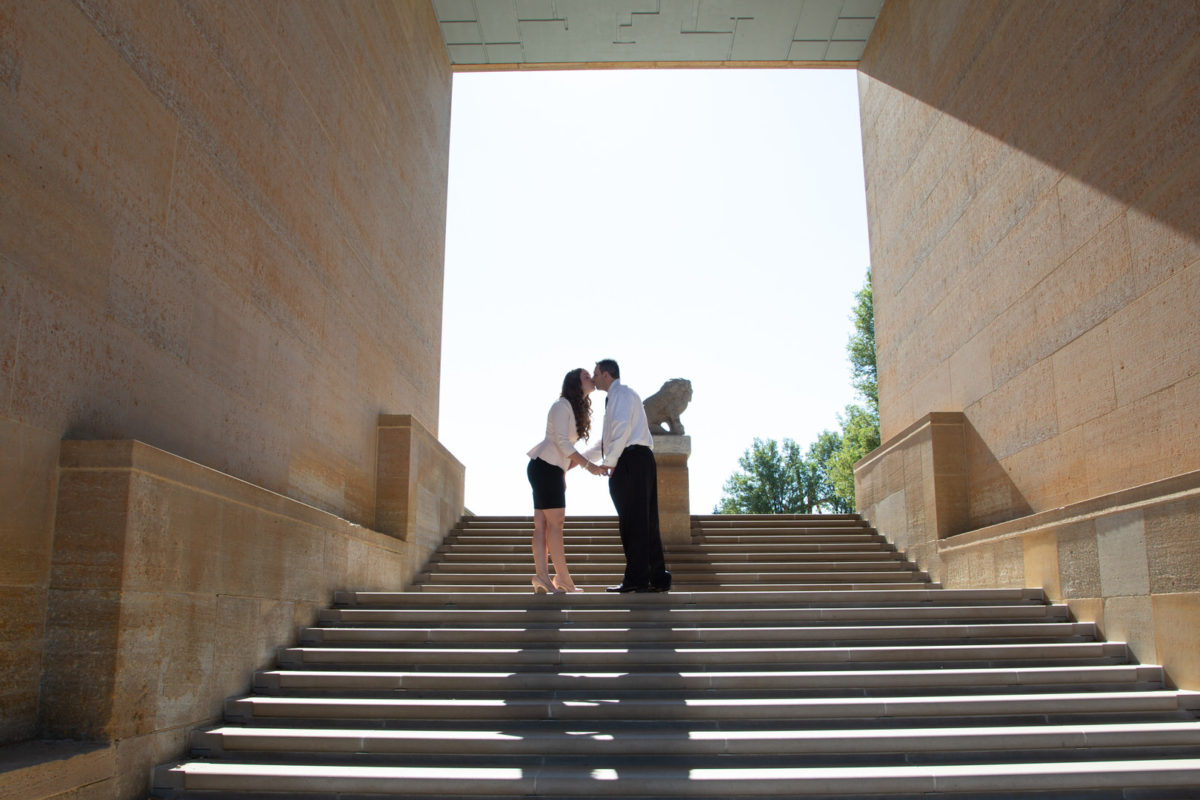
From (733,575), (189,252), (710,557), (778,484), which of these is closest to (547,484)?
(733,575)

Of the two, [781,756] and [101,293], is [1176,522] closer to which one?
[781,756]

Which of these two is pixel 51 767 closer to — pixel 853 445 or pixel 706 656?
pixel 706 656

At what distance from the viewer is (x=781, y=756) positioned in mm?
4836

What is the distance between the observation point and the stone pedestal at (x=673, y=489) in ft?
35.6

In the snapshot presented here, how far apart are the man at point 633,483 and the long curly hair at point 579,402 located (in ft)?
1.15

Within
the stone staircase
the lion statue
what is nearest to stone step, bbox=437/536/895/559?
the lion statue

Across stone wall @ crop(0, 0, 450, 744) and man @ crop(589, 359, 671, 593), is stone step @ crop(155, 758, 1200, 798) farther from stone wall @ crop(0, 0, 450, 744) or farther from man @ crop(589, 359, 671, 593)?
man @ crop(589, 359, 671, 593)

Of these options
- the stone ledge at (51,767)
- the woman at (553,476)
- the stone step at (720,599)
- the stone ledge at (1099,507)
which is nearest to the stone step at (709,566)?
the stone ledge at (1099,507)

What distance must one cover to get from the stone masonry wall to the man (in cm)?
354

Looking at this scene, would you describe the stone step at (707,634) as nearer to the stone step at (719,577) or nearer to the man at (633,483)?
the man at (633,483)

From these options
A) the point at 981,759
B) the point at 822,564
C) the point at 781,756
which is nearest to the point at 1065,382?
the point at 822,564

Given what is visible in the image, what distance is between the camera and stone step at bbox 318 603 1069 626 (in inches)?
265

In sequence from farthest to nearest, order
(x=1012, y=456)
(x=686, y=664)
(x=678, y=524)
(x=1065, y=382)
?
(x=678, y=524) < (x=1012, y=456) < (x=1065, y=382) < (x=686, y=664)

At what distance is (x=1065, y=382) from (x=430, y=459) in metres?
6.84
